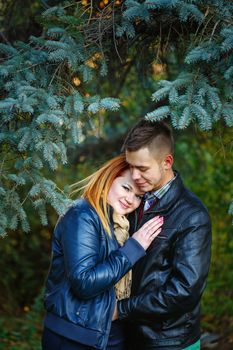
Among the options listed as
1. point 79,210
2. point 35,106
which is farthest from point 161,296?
point 35,106

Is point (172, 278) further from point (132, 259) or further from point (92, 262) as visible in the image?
point (92, 262)

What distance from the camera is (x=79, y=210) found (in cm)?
322

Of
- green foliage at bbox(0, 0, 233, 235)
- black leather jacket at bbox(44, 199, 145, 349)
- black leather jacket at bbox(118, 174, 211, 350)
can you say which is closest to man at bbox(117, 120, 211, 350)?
black leather jacket at bbox(118, 174, 211, 350)

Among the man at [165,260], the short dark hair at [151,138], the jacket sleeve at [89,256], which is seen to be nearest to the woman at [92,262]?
the jacket sleeve at [89,256]

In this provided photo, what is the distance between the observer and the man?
324cm

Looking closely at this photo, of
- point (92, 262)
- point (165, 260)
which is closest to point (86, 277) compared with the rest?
point (92, 262)

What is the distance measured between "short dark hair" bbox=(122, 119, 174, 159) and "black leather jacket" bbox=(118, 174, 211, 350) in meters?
0.28

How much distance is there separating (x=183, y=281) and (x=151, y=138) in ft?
2.89

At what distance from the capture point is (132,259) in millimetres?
3154

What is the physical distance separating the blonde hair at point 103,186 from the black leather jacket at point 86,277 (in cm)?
5

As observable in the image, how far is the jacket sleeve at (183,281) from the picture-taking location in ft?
10.6

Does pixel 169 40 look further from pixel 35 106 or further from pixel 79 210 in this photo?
pixel 79 210

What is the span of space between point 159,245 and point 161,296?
30cm

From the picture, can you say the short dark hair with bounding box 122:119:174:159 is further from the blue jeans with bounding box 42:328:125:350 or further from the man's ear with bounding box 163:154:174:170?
the blue jeans with bounding box 42:328:125:350
